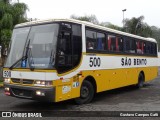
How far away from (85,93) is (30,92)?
7.88 ft

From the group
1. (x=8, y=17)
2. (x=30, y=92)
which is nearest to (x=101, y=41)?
(x=30, y=92)

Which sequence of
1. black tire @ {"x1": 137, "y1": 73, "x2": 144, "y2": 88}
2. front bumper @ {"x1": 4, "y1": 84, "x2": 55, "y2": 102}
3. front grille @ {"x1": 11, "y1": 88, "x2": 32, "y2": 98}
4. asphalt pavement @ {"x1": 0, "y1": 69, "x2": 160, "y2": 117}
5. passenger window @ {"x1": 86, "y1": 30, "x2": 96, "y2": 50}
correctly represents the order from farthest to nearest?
black tire @ {"x1": 137, "y1": 73, "x2": 144, "y2": 88} → passenger window @ {"x1": 86, "y1": 30, "x2": 96, "y2": 50} → asphalt pavement @ {"x1": 0, "y1": 69, "x2": 160, "y2": 117} → front grille @ {"x1": 11, "y1": 88, "x2": 32, "y2": 98} → front bumper @ {"x1": 4, "y1": 84, "x2": 55, "y2": 102}

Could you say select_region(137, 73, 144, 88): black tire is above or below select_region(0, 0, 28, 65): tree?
below

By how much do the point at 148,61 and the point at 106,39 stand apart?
5916 millimetres

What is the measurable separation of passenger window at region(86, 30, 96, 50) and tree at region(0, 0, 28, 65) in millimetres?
10173

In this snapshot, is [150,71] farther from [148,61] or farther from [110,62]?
[110,62]

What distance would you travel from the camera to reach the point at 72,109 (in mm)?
10055

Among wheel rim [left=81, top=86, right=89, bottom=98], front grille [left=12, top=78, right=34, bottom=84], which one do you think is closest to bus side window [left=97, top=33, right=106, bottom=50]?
wheel rim [left=81, top=86, right=89, bottom=98]

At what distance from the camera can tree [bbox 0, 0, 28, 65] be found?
20.5m

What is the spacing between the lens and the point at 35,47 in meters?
9.83

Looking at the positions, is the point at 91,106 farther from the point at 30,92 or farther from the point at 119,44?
the point at 119,44

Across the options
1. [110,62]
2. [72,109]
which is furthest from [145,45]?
[72,109]

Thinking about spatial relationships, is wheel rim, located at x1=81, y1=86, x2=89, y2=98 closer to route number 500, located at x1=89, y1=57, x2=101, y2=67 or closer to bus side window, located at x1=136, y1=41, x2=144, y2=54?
route number 500, located at x1=89, y1=57, x2=101, y2=67

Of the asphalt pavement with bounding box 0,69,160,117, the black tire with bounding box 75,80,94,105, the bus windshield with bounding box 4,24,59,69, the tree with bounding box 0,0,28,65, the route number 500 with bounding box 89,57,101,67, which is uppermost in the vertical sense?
the tree with bounding box 0,0,28,65
